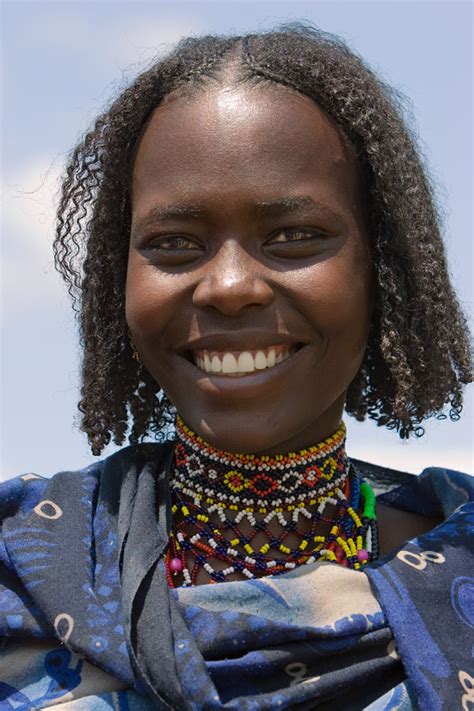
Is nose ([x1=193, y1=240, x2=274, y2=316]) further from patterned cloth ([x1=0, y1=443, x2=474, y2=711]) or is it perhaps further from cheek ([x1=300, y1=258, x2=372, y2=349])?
patterned cloth ([x1=0, y1=443, x2=474, y2=711])

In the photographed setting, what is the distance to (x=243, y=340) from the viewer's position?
9.04 feet

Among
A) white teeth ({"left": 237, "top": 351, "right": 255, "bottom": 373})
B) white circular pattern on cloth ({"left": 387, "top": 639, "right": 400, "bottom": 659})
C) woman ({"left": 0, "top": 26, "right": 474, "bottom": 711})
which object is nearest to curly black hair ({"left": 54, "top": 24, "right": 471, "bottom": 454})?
woman ({"left": 0, "top": 26, "right": 474, "bottom": 711})

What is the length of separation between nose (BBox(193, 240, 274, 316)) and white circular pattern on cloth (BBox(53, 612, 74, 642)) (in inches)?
28.3

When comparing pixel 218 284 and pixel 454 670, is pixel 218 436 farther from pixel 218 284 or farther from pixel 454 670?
pixel 454 670

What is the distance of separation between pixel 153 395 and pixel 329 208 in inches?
29.3

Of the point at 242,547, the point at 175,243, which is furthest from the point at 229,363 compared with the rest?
the point at 242,547

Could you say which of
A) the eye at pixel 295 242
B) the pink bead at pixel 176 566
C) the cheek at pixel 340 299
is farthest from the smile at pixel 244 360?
the pink bead at pixel 176 566

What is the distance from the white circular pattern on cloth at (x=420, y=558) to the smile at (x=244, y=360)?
0.52 metres

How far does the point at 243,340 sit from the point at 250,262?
0.17 metres

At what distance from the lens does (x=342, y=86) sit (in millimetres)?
2955

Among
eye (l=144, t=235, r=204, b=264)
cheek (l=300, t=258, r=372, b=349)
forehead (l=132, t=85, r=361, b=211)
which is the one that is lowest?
cheek (l=300, t=258, r=372, b=349)

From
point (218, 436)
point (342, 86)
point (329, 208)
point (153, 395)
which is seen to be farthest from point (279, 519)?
point (342, 86)

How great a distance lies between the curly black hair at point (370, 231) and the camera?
9.70 ft

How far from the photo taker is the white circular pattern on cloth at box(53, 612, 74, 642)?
2.61 m
